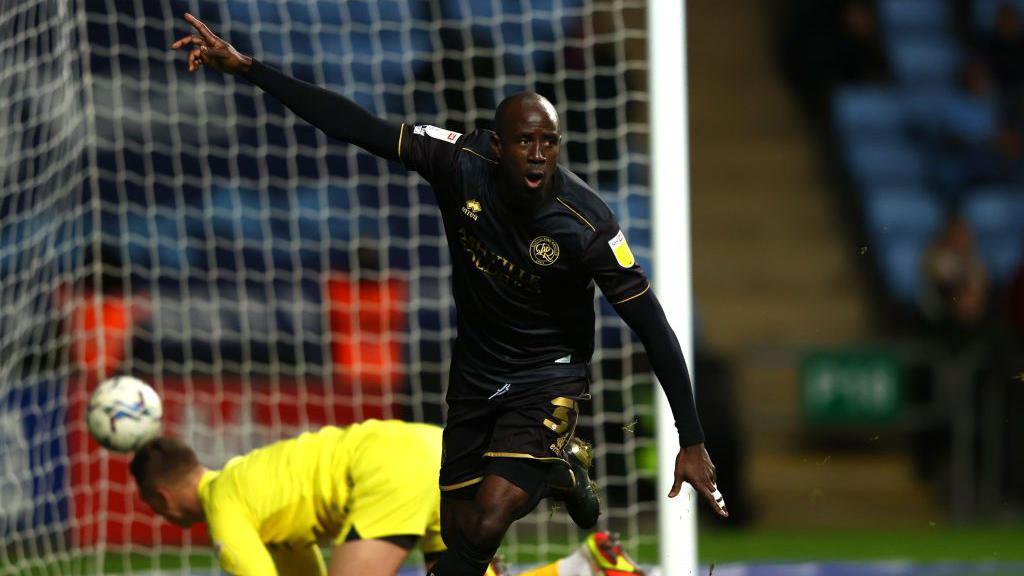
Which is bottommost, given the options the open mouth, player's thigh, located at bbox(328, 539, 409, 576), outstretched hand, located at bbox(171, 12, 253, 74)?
player's thigh, located at bbox(328, 539, 409, 576)

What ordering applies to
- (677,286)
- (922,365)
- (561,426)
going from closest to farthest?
(561,426) → (677,286) → (922,365)

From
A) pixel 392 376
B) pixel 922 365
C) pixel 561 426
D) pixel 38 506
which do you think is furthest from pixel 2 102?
pixel 922 365

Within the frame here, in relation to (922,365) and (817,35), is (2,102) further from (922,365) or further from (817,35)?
(817,35)

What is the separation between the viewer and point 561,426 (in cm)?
467

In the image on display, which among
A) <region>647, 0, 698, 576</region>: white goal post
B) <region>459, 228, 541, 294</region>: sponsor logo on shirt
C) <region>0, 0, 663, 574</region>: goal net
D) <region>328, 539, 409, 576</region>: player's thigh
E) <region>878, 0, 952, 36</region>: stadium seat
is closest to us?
<region>459, 228, 541, 294</region>: sponsor logo on shirt

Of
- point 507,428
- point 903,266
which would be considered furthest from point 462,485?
point 903,266

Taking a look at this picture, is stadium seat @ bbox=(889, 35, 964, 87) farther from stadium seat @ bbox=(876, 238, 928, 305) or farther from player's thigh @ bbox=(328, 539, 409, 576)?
player's thigh @ bbox=(328, 539, 409, 576)

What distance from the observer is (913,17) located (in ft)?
44.5

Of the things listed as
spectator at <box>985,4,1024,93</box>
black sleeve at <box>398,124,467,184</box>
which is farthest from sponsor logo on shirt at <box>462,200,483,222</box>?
spectator at <box>985,4,1024,93</box>

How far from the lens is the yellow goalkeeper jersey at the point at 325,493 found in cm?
547

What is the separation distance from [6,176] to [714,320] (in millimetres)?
6438

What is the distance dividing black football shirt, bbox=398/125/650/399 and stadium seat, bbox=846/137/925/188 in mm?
8599

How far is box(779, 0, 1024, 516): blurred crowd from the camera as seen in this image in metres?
11.3

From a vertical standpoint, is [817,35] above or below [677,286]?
above
